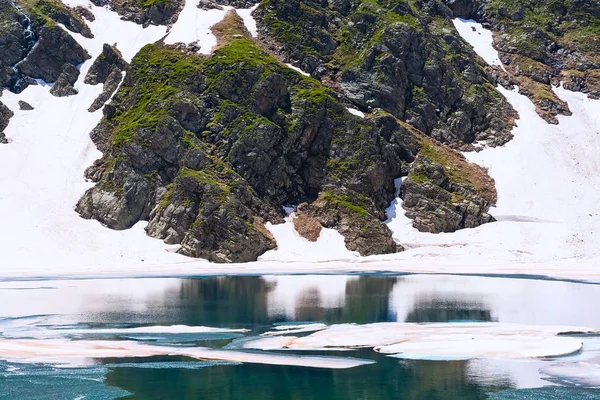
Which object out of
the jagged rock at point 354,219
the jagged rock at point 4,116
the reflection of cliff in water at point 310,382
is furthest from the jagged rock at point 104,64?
the reflection of cliff in water at point 310,382

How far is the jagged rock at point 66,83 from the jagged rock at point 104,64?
3.08 m

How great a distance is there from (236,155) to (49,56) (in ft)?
194

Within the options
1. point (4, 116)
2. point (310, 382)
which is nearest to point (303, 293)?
point (310, 382)

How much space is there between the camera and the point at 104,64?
154m

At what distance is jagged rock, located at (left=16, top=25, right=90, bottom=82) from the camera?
511 ft

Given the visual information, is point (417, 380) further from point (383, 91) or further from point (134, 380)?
point (383, 91)

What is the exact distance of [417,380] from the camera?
30141 mm

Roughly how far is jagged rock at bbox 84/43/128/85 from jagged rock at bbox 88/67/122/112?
3.12 metres

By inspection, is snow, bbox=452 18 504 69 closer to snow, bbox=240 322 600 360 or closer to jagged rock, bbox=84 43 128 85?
jagged rock, bbox=84 43 128 85

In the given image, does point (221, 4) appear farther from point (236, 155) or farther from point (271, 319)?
point (271, 319)

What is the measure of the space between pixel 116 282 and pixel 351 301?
34.0 metres

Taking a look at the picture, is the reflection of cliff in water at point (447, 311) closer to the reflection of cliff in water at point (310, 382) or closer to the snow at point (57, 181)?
the reflection of cliff in water at point (310, 382)

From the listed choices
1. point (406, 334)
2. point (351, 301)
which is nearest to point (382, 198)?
point (351, 301)

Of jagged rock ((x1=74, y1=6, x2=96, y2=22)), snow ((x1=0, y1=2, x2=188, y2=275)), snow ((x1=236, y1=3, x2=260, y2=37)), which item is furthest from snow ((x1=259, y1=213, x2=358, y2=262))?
jagged rock ((x1=74, y1=6, x2=96, y2=22))
